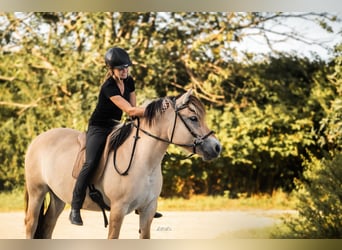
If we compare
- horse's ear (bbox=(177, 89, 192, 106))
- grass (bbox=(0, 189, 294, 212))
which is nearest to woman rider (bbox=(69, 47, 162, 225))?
horse's ear (bbox=(177, 89, 192, 106))

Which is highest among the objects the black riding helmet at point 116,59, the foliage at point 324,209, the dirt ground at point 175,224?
the black riding helmet at point 116,59

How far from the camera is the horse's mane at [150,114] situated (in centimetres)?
442

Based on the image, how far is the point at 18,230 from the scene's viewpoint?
299 inches

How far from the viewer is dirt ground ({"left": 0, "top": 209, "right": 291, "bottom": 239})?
25.1 ft

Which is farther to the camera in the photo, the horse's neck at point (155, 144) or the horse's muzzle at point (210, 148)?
the horse's neck at point (155, 144)

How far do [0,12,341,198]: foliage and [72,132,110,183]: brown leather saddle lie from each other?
11.2 feet

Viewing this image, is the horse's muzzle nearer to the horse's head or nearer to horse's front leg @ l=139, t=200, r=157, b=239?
the horse's head

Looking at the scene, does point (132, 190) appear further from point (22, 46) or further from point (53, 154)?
point (22, 46)

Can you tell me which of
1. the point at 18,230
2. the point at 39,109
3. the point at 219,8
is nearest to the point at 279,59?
the point at 219,8

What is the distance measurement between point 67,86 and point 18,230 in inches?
77.9

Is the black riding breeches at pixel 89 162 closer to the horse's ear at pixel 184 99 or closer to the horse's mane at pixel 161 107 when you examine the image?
the horse's mane at pixel 161 107

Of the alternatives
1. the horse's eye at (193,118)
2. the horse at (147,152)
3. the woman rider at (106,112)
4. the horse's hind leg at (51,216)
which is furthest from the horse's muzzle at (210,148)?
the horse's hind leg at (51,216)

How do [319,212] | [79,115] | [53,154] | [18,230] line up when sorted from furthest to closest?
[79,115]
[18,230]
[319,212]
[53,154]

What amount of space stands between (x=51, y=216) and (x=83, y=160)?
0.80 m
